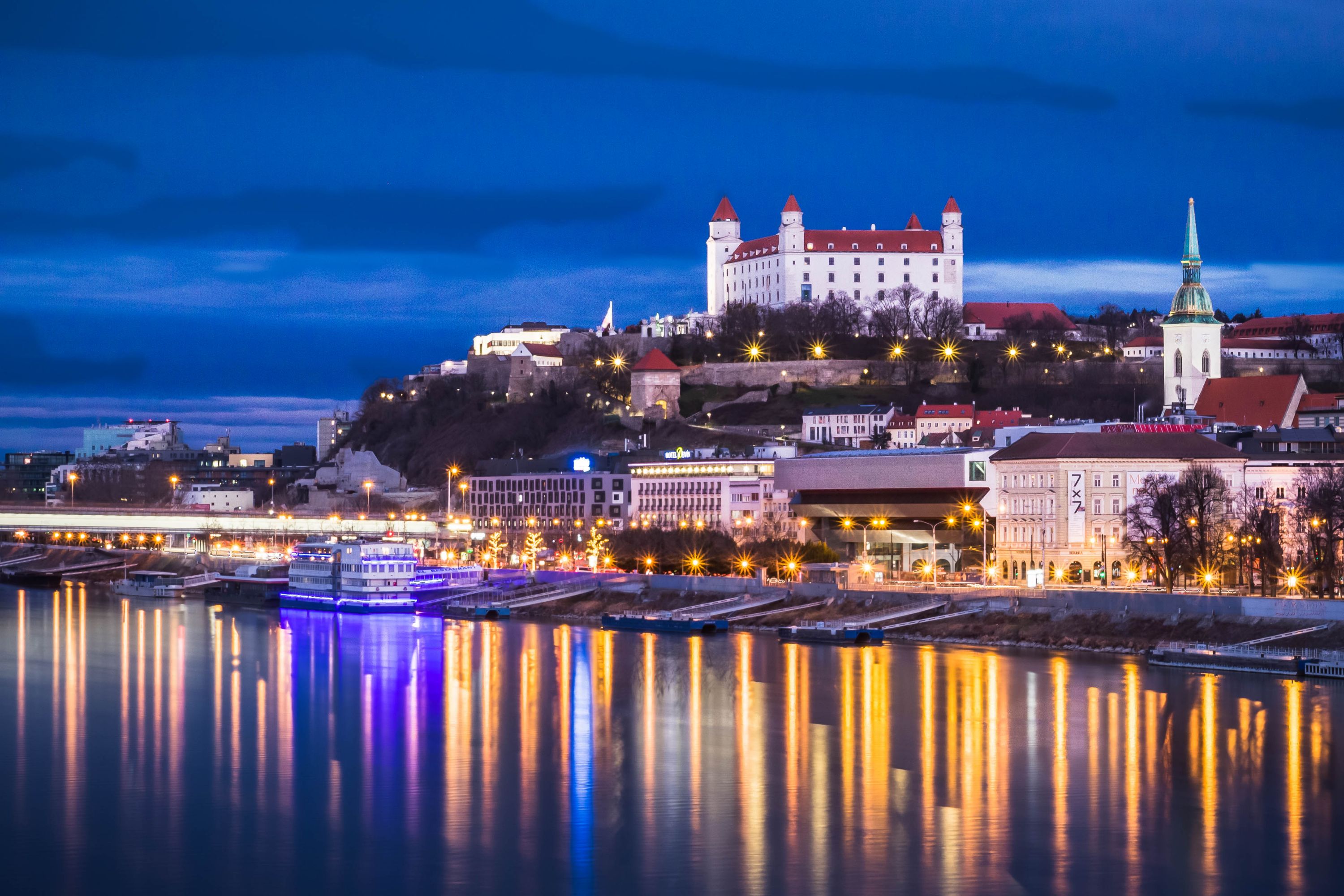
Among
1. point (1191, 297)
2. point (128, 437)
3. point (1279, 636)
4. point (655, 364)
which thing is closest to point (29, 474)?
point (128, 437)

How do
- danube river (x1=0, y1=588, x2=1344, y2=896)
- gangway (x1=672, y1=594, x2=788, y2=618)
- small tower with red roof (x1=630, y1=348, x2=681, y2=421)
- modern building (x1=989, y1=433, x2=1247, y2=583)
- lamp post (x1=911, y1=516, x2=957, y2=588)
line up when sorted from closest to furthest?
danube river (x1=0, y1=588, x2=1344, y2=896), modern building (x1=989, y1=433, x2=1247, y2=583), gangway (x1=672, y1=594, x2=788, y2=618), lamp post (x1=911, y1=516, x2=957, y2=588), small tower with red roof (x1=630, y1=348, x2=681, y2=421)

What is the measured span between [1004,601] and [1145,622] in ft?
18.9

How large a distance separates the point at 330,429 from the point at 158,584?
59164 mm

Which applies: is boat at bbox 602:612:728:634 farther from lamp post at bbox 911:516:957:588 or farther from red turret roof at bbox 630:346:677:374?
red turret roof at bbox 630:346:677:374

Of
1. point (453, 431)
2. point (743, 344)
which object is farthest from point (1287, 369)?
point (453, 431)

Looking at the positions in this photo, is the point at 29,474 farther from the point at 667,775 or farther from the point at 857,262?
the point at 667,775

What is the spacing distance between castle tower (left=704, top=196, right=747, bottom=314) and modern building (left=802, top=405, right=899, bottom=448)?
29.7 metres

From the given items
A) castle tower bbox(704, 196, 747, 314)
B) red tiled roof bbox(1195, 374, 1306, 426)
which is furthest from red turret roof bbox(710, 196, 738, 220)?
red tiled roof bbox(1195, 374, 1306, 426)

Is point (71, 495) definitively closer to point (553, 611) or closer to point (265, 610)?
point (265, 610)

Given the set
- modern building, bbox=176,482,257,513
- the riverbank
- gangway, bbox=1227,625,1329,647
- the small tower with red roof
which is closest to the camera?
gangway, bbox=1227,625,1329,647

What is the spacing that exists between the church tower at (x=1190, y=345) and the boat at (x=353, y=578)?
Result: 1475 inches

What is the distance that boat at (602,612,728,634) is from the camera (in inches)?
2354

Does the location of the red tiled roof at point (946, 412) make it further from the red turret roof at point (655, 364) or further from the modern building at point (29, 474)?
the modern building at point (29, 474)

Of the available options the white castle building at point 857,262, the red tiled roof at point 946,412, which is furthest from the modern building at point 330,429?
the red tiled roof at point 946,412
